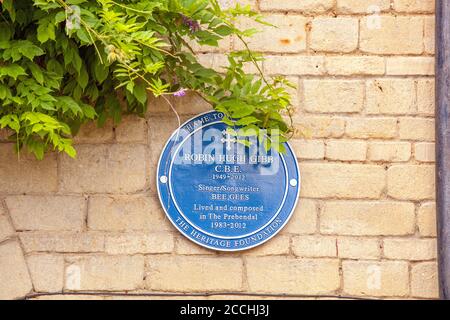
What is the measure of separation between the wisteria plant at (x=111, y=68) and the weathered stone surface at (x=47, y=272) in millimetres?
542

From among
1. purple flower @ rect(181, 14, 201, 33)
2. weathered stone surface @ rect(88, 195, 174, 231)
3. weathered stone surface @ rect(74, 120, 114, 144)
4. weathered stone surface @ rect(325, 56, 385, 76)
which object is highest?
purple flower @ rect(181, 14, 201, 33)

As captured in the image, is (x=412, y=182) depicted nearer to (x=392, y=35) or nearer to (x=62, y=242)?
(x=392, y=35)

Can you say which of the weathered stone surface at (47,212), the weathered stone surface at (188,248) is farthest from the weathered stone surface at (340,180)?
the weathered stone surface at (47,212)

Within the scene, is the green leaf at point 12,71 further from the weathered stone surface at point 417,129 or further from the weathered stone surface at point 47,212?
the weathered stone surface at point 417,129

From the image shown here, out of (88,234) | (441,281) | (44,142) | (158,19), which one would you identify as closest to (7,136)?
(44,142)

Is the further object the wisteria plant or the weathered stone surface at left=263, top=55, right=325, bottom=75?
the weathered stone surface at left=263, top=55, right=325, bottom=75

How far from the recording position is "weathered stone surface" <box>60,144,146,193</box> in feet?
10.6

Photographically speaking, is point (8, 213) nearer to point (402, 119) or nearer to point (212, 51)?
point (212, 51)

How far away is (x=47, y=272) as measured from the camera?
10.5 feet

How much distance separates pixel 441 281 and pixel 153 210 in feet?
4.64

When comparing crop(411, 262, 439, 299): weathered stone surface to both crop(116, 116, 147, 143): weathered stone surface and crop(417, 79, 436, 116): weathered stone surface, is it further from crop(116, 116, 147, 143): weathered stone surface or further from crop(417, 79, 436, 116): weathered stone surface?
crop(116, 116, 147, 143): weathered stone surface

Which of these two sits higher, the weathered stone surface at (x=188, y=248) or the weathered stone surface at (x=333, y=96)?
the weathered stone surface at (x=333, y=96)

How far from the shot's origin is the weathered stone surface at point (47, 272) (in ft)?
10.5

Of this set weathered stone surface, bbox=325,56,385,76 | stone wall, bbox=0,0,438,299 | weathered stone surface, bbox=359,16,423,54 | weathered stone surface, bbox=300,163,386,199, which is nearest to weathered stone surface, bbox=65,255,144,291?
stone wall, bbox=0,0,438,299
